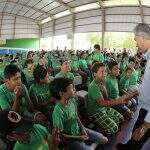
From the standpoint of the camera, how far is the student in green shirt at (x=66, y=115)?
11.1 ft

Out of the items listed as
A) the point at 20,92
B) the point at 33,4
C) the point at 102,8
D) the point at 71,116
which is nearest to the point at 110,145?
the point at 71,116

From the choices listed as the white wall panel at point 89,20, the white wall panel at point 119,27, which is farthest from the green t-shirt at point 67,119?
the white wall panel at point 89,20

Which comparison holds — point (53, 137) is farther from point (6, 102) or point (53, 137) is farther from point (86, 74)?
point (86, 74)

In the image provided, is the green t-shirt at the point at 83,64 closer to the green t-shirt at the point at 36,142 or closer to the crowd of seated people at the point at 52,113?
the crowd of seated people at the point at 52,113

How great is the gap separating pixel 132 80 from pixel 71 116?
371cm

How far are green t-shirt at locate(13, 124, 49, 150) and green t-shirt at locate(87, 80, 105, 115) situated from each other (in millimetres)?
1763

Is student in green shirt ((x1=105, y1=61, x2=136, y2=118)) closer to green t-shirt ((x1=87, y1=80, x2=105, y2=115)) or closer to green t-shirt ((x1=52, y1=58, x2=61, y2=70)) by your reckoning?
green t-shirt ((x1=87, y1=80, x2=105, y2=115))

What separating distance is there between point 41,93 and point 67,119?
54.6 inches

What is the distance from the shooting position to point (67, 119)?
3504 mm

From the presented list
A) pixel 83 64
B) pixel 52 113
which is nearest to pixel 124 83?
pixel 52 113

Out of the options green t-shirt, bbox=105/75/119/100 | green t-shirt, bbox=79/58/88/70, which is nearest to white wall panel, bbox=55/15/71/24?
green t-shirt, bbox=79/58/88/70

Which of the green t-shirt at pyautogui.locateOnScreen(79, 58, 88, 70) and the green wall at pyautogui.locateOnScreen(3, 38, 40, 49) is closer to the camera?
the green t-shirt at pyautogui.locateOnScreen(79, 58, 88, 70)

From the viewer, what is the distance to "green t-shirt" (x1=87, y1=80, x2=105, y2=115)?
178 inches

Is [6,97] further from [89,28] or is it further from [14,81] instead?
[89,28]
